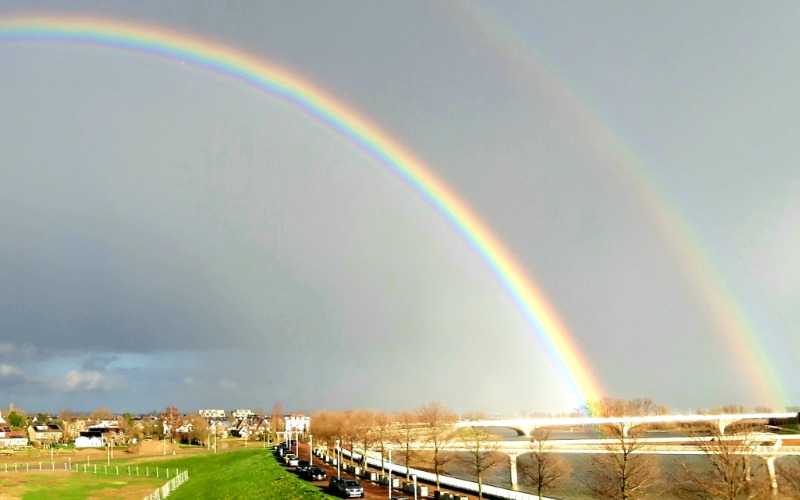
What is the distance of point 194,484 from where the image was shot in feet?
337

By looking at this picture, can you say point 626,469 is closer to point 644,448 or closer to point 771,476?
point 644,448

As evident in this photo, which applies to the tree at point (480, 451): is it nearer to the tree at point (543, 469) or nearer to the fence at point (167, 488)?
the tree at point (543, 469)

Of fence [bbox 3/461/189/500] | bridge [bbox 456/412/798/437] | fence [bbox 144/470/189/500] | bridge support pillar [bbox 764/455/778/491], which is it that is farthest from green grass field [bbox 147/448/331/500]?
bridge support pillar [bbox 764/455/778/491]

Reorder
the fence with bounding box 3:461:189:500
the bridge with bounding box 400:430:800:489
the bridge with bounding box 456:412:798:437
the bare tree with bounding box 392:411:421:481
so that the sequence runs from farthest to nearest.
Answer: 1. the bridge with bounding box 456:412:798:437
2. the fence with bounding box 3:461:189:500
3. the bare tree with bounding box 392:411:421:481
4. the bridge with bounding box 400:430:800:489

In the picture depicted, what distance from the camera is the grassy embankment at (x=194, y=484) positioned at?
76062mm

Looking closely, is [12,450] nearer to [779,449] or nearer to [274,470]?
[274,470]

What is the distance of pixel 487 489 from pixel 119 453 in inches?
5805

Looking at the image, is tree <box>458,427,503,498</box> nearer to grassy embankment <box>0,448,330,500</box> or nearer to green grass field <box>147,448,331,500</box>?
green grass field <box>147,448,331,500</box>

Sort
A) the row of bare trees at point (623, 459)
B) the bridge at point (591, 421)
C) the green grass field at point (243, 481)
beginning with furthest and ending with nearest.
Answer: the bridge at point (591, 421)
the green grass field at point (243, 481)
the row of bare trees at point (623, 459)

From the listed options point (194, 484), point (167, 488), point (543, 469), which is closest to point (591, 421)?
point (543, 469)

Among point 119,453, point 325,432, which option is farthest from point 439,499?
point 119,453

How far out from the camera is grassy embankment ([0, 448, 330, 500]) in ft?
250

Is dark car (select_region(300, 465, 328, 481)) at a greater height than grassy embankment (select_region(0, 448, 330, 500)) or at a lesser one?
greater

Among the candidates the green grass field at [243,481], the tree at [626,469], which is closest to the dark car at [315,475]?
the green grass field at [243,481]
